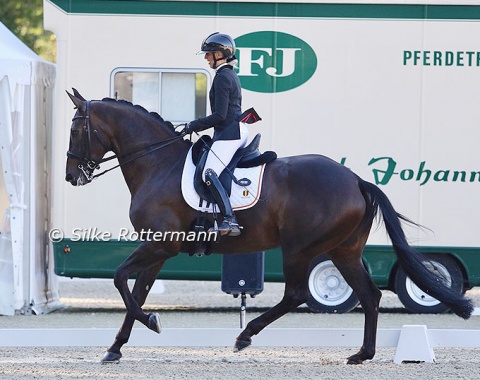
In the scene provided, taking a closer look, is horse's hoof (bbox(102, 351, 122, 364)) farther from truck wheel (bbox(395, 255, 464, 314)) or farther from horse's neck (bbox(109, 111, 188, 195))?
truck wheel (bbox(395, 255, 464, 314))

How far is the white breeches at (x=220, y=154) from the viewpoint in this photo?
28.7 feet

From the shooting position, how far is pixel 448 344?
846cm

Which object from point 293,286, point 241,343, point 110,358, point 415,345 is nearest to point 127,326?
point 110,358

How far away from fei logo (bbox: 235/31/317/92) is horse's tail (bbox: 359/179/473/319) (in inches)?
156

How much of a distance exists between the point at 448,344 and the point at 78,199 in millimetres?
5525

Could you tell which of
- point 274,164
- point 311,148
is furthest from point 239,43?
point 274,164

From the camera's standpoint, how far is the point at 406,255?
8.82 metres

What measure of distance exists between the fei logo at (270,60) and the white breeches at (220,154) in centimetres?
384

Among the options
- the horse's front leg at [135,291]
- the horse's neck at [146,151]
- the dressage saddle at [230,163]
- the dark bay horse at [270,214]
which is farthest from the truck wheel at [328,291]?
the horse's front leg at [135,291]

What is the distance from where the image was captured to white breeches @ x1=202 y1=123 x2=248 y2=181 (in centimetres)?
873

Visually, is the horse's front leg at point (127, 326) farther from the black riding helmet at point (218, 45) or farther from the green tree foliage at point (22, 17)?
the green tree foliage at point (22, 17)

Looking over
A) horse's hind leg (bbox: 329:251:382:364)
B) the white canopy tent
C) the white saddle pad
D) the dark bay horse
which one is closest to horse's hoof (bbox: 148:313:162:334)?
the dark bay horse

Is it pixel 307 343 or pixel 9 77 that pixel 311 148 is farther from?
pixel 307 343

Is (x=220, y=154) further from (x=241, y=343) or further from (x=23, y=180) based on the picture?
(x=23, y=180)
